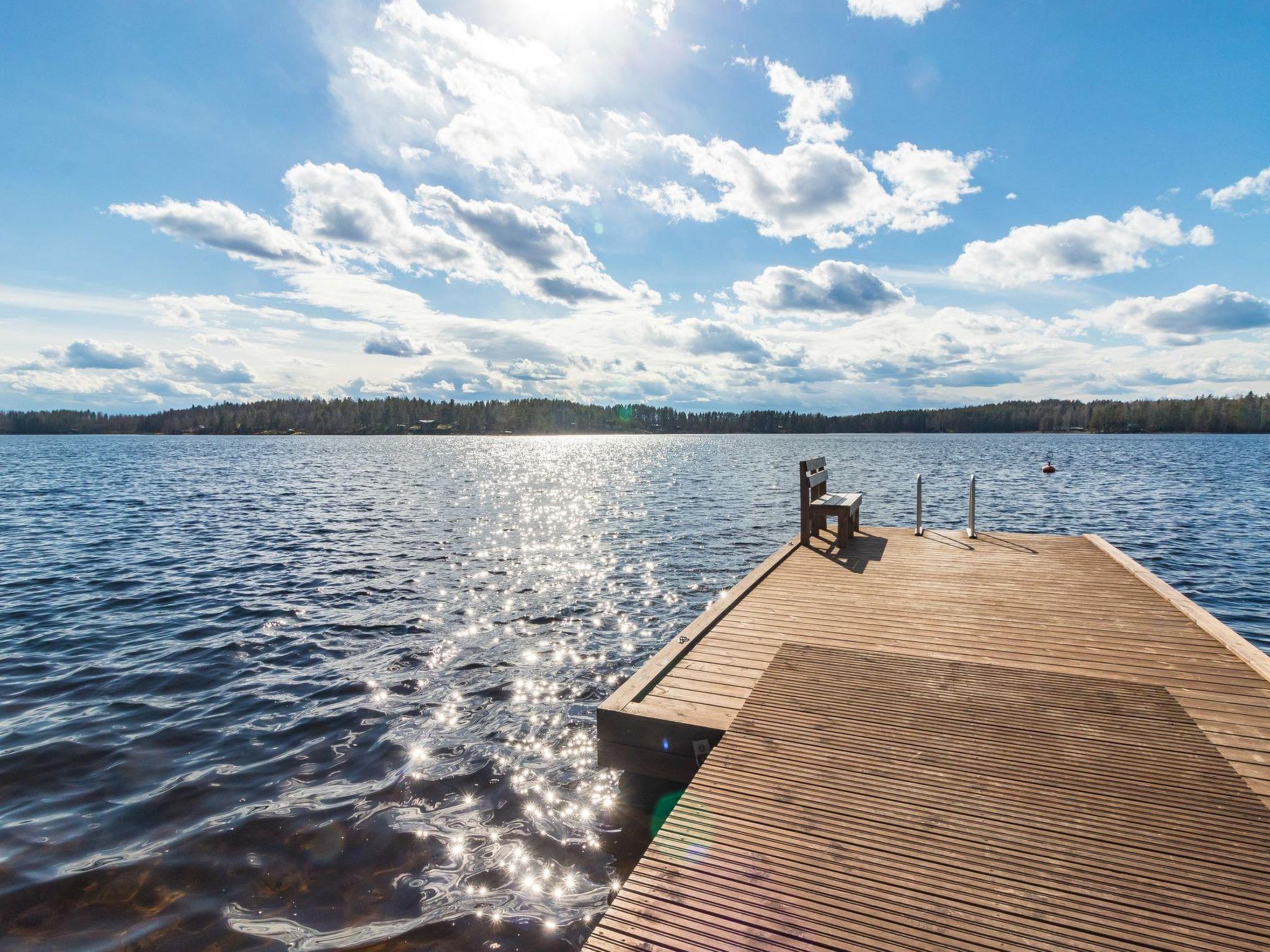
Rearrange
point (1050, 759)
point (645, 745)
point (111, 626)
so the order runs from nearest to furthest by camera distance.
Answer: point (1050, 759) < point (645, 745) < point (111, 626)

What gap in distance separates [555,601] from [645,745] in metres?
7.70

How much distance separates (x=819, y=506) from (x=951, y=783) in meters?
8.98

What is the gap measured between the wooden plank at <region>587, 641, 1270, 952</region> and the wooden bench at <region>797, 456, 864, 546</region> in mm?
7367

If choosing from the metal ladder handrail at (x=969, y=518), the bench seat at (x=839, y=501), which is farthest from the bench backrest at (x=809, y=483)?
the metal ladder handrail at (x=969, y=518)

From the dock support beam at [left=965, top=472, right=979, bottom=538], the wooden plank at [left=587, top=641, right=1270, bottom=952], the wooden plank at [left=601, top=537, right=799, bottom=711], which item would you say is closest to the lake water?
the wooden plank at [left=601, top=537, right=799, bottom=711]

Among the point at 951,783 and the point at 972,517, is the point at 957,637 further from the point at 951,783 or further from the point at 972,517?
the point at 972,517

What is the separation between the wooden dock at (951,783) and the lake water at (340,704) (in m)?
1.55

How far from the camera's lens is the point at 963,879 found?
3.23 m

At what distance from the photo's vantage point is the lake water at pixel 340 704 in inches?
182

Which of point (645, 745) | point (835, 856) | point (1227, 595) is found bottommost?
point (1227, 595)

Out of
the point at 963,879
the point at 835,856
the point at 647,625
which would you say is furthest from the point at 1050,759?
the point at 647,625

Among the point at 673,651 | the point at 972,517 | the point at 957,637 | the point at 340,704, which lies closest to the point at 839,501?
the point at 972,517

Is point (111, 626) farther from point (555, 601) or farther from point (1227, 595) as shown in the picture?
point (1227, 595)

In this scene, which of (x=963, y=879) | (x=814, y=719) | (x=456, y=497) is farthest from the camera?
(x=456, y=497)
